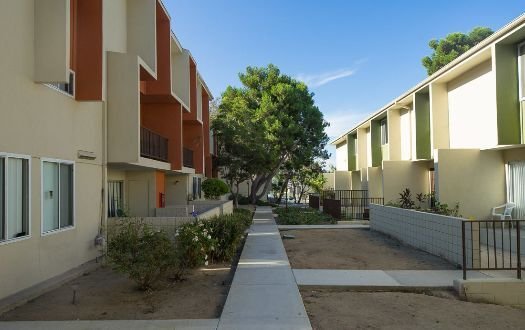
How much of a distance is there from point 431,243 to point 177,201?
13.1 m

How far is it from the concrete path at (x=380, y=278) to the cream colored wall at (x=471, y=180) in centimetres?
850

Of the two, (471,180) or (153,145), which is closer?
(153,145)

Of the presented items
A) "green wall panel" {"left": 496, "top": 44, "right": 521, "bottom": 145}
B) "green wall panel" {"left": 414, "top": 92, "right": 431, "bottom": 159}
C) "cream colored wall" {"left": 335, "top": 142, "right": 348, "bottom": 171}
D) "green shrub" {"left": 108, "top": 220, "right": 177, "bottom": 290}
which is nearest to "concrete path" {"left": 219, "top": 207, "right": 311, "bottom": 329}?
"green shrub" {"left": 108, "top": 220, "right": 177, "bottom": 290}

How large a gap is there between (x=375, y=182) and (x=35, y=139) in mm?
23447

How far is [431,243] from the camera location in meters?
11.8

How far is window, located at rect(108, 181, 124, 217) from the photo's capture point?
584 inches

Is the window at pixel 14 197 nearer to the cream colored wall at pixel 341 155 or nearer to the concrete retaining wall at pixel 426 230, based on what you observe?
the concrete retaining wall at pixel 426 230

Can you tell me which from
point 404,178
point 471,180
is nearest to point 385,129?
point 404,178

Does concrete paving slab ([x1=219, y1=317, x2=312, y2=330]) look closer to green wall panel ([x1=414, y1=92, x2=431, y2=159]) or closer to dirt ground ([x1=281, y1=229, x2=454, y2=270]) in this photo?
dirt ground ([x1=281, y1=229, x2=454, y2=270])

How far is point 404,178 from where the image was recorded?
23.6 m

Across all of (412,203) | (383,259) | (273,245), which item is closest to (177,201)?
(273,245)

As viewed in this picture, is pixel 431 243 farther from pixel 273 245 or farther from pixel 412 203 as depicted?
pixel 412 203

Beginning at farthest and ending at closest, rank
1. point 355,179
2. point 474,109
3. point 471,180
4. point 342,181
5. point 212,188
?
point 342,181 < point 355,179 < point 212,188 < point 474,109 < point 471,180

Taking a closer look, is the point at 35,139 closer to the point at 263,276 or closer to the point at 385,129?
the point at 263,276
